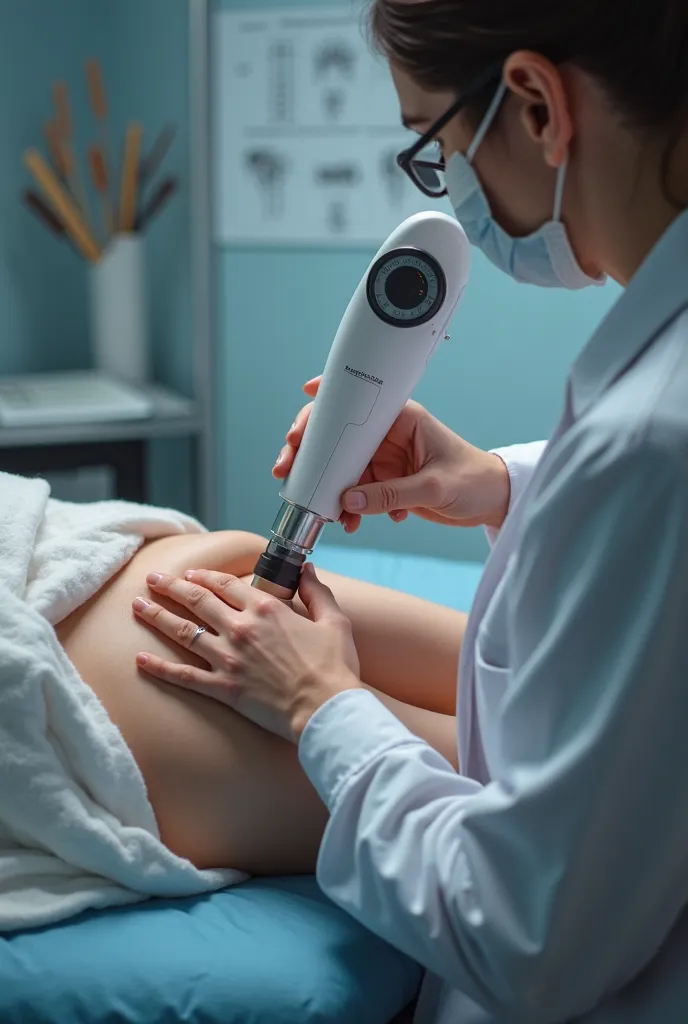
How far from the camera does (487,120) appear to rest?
Answer: 75 cm

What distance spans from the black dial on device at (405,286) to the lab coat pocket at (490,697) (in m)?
0.30

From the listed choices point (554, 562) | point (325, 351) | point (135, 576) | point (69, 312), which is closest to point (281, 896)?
point (135, 576)

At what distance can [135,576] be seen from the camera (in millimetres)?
1098

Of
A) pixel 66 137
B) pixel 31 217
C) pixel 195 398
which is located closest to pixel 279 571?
pixel 195 398

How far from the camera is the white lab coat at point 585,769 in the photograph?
2.10 ft

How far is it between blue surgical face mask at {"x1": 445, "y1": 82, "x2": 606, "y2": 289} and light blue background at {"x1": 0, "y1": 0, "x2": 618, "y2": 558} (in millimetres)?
1731

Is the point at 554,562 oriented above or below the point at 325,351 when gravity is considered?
above

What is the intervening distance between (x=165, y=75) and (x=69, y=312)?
0.72 meters

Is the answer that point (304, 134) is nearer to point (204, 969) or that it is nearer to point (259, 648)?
point (259, 648)

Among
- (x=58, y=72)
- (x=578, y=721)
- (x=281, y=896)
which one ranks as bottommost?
(x=281, y=896)

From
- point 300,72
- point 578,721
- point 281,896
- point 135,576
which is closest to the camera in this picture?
point 578,721

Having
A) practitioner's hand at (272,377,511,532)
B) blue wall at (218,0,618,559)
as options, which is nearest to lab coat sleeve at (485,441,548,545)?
practitioner's hand at (272,377,511,532)

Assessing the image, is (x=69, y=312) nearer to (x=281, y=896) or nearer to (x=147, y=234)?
(x=147, y=234)

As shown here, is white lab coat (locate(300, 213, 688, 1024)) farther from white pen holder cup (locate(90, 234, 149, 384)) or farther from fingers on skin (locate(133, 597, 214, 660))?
white pen holder cup (locate(90, 234, 149, 384))
